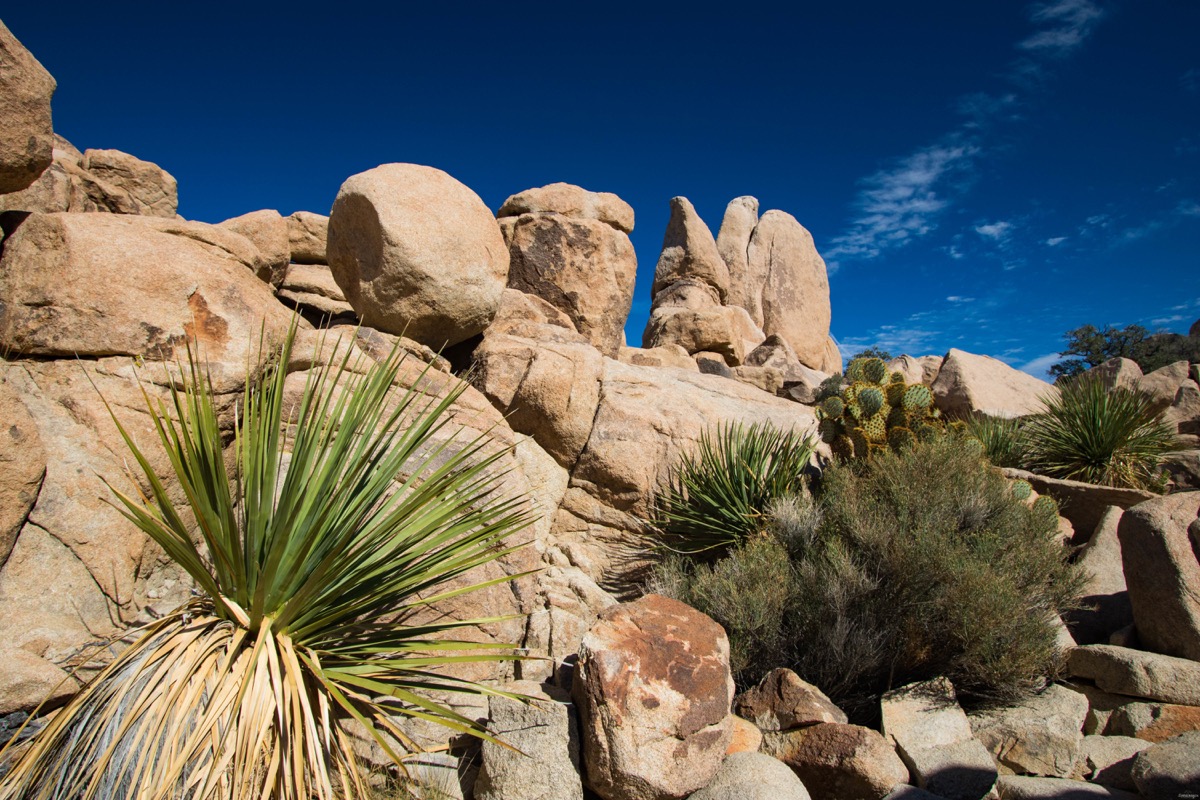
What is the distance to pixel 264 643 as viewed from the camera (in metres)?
3.40

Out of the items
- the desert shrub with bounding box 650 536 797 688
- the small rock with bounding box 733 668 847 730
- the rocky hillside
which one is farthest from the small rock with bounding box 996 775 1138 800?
the desert shrub with bounding box 650 536 797 688

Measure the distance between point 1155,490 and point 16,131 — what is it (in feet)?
38.4

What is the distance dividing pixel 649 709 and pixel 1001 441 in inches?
293

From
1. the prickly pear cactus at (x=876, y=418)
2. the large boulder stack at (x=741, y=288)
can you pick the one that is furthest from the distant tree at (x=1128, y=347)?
the prickly pear cactus at (x=876, y=418)

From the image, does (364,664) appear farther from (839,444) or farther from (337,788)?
(839,444)

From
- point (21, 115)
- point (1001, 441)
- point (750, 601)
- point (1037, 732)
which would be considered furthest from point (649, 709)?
point (1001, 441)

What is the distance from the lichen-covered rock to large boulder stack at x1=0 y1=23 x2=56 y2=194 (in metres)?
5.12

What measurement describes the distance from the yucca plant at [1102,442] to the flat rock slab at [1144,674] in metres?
4.33

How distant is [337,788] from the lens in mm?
3773

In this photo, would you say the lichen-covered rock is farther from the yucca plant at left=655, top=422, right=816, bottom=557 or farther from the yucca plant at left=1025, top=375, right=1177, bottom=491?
the yucca plant at left=1025, top=375, right=1177, bottom=491

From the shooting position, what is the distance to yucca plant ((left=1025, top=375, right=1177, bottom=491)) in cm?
885

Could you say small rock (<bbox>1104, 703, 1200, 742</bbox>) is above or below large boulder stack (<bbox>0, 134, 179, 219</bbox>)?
below

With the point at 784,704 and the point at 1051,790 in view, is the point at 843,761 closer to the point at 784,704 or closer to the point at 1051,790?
the point at 784,704

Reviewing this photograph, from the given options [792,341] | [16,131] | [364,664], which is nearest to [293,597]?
[364,664]
